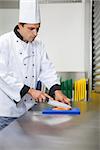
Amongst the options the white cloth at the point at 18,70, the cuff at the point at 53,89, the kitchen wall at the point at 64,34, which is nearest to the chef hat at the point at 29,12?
the white cloth at the point at 18,70

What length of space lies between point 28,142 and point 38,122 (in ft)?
1.37

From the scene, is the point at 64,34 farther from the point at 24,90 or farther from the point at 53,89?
the point at 24,90

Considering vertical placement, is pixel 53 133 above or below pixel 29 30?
below

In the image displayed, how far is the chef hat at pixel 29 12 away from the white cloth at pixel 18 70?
166 mm

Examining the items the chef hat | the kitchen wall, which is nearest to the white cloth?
the chef hat

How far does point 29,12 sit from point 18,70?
1.52 feet

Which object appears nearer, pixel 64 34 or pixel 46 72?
pixel 46 72

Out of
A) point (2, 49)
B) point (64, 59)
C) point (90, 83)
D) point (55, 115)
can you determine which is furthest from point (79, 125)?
point (64, 59)

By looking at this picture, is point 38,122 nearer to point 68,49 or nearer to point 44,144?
point 44,144

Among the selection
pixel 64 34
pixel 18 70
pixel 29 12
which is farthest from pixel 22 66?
pixel 64 34

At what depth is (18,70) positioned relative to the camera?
7.22ft

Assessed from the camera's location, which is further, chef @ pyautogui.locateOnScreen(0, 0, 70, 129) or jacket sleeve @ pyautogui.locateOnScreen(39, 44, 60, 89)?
jacket sleeve @ pyautogui.locateOnScreen(39, 44, 60, 89)

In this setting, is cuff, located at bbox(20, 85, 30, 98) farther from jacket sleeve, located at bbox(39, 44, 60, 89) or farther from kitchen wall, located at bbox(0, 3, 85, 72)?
kitchen wall, located at bbox(0, 3, 85, 72)

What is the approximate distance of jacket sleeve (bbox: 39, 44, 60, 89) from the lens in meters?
2.42
